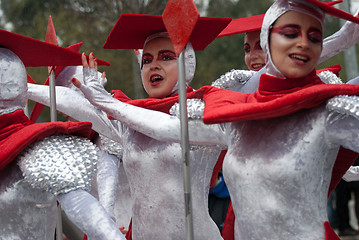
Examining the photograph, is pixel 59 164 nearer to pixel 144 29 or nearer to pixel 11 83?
pixel 11 83

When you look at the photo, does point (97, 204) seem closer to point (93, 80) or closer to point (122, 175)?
point (93, 80)

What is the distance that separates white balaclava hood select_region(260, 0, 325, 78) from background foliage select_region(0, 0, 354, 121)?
622 cm

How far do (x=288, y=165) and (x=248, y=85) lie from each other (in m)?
1.32

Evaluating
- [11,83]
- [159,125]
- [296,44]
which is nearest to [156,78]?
[159,125]

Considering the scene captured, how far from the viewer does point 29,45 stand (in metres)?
2.86

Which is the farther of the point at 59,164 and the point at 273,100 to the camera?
the point at 59,164

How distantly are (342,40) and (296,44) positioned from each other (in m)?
0.95

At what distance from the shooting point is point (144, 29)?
3178mm

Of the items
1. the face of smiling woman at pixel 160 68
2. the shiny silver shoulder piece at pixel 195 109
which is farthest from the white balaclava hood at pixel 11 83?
the shiny silver shoulder piece at pixel 195 109

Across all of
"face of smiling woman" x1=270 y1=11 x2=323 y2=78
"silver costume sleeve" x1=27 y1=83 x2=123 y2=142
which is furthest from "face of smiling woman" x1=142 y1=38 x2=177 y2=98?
"face of smiling woman" x1=270 y1=11 x2=323 y2=78

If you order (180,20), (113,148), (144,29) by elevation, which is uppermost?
(180,20)

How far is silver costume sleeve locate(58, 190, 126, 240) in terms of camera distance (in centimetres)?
233

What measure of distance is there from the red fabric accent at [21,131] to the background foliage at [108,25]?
231 inches

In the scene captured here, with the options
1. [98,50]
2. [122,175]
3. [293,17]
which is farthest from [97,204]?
[98,50]
